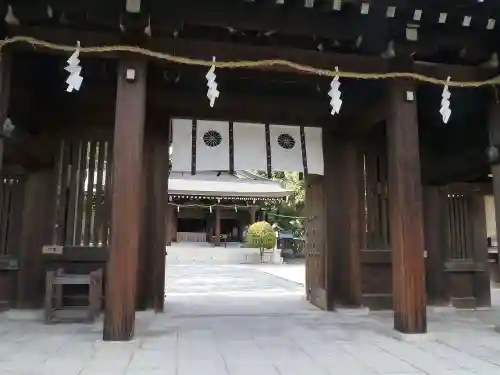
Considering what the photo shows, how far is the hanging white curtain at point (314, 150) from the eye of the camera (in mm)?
6656

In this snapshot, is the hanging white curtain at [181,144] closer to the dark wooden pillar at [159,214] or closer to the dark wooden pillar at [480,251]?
the dark wooden pillar at [159,214]

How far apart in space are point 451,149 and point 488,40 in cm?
234

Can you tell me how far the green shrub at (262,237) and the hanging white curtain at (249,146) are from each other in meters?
16.6

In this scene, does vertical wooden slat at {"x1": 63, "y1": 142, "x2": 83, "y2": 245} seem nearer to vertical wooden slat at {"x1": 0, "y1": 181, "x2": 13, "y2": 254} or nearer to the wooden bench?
the wooden bench

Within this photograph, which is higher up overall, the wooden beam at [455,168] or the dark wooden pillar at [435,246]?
the wooden beam at [455,168]

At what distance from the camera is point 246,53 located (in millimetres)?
4930

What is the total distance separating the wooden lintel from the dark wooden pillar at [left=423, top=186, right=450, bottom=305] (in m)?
2.51

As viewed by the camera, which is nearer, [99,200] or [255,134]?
[99,200]

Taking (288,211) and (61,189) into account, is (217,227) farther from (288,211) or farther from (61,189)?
(61,189)

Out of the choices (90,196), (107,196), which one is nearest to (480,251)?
(107,196)

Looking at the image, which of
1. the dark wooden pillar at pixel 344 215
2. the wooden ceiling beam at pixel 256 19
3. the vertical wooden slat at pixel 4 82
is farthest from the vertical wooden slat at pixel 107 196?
the dark wooden pillar at pixel 344 215

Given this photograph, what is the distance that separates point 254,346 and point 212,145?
310cm

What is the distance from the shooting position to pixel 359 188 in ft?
22.6

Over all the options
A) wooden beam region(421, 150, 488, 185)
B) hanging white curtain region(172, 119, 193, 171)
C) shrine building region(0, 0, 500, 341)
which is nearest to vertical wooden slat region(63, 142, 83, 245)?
shrine building region(0, 0, 500, 341)
